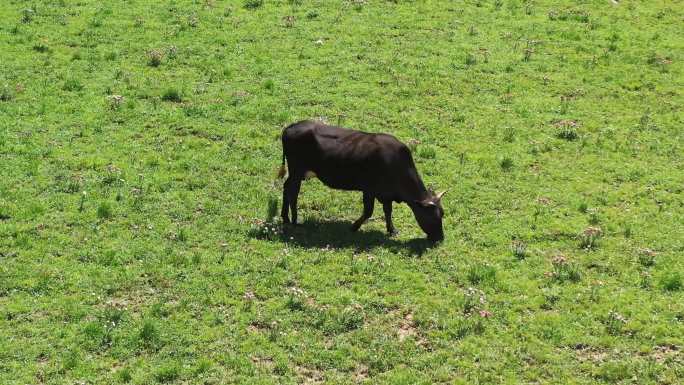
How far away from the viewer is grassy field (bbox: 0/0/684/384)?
13.7 metres

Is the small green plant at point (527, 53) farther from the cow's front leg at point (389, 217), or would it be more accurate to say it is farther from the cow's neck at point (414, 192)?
the cow's front leg at point (389, 217)

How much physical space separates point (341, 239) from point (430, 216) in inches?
77.2

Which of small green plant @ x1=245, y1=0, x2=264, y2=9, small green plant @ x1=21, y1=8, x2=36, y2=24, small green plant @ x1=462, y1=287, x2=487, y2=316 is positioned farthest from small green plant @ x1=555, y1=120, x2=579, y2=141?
small green plant @ x1=21, y1=8, x2=36, y2=24

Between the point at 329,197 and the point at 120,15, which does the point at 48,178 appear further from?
the point at 120,15

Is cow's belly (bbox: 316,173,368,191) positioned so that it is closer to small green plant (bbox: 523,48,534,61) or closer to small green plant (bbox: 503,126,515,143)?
small green plant (bbox: 503,126,515,143)

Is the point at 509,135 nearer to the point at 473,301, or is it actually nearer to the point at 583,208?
the point at 583,208

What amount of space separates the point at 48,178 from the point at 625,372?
1333cm

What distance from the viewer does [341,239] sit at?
680 inches

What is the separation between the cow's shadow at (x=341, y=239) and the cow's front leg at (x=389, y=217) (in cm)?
16

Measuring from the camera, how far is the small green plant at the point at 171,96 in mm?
23297

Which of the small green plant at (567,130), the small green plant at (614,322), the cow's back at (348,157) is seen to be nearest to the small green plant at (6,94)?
the cow's back at (348,157)

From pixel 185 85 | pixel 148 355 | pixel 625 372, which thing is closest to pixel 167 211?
pixel 148 355

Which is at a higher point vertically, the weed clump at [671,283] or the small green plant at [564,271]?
the weed clump at [671,283]

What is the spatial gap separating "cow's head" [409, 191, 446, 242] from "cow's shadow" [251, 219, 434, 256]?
0.24 m
